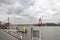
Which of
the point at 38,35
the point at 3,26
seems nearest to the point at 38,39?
the point at 38,35

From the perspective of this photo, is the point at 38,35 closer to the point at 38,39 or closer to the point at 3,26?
the point at 38,39

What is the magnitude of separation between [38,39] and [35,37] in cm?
59

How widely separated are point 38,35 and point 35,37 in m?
0.65

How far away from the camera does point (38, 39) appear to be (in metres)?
15.8

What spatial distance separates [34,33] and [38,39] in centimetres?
92

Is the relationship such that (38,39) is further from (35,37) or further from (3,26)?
(3,26)

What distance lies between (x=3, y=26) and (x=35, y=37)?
373 feet

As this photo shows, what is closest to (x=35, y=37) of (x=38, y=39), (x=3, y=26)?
(x=38, y=39)

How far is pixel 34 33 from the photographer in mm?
15930

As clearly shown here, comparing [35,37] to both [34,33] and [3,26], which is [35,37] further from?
[3,26]

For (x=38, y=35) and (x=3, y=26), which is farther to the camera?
(x=3, y=26)

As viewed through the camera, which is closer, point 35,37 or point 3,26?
point 35,37

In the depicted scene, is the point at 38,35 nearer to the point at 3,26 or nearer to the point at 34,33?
the point at 34,33

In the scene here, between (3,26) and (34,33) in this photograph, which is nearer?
(34,33)
